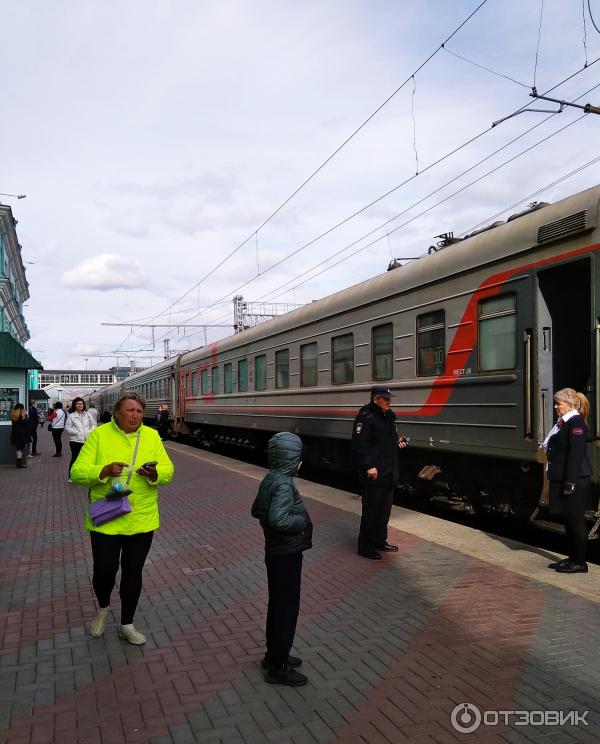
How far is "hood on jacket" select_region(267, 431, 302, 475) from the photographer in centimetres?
429

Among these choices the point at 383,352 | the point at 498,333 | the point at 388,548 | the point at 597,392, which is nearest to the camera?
the point at 597,392

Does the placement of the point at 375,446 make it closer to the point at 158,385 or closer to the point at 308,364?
the point at 308,364

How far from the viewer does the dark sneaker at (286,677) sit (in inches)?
160

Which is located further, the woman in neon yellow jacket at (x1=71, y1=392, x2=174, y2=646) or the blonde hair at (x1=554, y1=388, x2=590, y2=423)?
the blonde hair at (x1=554, y1=388, x2=590, y2=423)

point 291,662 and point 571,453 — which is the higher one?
point 571,453

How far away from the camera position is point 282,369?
15.3 meters

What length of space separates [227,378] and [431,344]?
11.4 m

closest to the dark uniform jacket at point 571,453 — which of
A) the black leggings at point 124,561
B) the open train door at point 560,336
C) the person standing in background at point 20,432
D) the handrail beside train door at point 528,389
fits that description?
the open train door at point 560,336

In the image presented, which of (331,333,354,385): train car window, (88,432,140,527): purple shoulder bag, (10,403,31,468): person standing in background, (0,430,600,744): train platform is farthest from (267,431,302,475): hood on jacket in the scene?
(10,403,31,468): person standing in background

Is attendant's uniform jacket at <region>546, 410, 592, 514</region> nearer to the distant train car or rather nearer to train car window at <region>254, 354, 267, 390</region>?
train car window at <region>254, 354, 267, 390</region>

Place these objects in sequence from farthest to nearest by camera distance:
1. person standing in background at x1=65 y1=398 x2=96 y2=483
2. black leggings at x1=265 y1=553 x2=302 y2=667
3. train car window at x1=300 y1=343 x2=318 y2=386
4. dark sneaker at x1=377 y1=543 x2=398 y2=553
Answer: train car window at x1=300 y1=343 x2=318 y2=386 < person standing in background at x1=65 y1=398 x2=96 y2=483 < dark sneaker at x1=377 y1=543 x2=398 y2=553 < black leggings at x1=265 y1=553 x2=302 y2=667

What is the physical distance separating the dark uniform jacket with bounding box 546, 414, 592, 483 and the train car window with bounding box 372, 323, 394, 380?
4.23 meters

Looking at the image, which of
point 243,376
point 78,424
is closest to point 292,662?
point 78,424

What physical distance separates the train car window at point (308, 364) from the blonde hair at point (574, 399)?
23.6 ft
